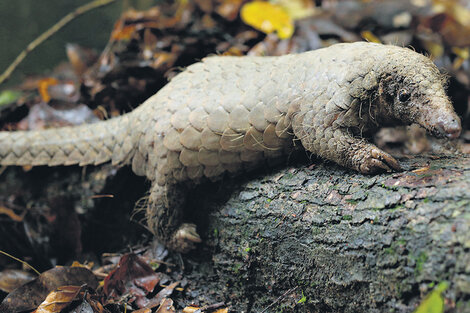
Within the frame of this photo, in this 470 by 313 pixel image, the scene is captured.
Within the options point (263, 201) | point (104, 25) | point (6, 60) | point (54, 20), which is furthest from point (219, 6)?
point (263, 201)

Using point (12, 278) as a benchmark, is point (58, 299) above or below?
above

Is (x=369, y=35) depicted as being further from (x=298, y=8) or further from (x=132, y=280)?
(x=132, y=280)

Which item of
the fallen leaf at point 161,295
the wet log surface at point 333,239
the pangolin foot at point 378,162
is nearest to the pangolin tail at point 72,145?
the wet log surface at point 333,239

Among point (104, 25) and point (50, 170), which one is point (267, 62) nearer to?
point (50, 170)

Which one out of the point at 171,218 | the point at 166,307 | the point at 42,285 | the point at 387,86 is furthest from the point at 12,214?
the point at 387,86

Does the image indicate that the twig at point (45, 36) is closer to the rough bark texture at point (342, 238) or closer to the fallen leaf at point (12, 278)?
the fallen leaf at point (12, 278)

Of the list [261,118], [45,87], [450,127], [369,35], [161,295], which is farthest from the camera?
[45,87]

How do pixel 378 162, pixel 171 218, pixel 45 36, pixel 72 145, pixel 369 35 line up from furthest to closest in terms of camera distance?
pixel 45 36 < pixel 369 35 < pixel 72 145 < pixel 171 218 < pixel 378 162

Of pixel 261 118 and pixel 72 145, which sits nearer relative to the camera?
pixel 261 118
